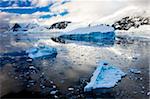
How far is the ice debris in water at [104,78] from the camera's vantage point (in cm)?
850

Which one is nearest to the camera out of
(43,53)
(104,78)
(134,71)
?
(104,78)

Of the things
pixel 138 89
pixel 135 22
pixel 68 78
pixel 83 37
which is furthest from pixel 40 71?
pixel 135 22

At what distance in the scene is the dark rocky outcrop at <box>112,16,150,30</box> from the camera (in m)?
79.9

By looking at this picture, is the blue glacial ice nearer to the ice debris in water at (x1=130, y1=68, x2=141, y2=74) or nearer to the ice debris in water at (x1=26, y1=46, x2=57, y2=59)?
the ice debris in water at (x1=26, y1=46, x2=57, y2=59)

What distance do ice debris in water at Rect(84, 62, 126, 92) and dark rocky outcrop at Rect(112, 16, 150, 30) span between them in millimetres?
68954

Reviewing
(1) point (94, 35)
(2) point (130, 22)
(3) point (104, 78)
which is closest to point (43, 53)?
(3) point (104, 78)

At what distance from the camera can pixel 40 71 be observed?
11.0m

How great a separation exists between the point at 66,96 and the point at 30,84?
1787mm

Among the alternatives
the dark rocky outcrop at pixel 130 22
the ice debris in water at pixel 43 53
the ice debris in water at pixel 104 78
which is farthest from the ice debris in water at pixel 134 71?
the dark rocky outcrop at pixel 130 22

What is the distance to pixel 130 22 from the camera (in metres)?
85.8

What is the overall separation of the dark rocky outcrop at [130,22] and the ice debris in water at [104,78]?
69.0 metres

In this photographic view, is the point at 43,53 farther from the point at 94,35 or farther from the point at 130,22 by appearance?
the point at 130,22

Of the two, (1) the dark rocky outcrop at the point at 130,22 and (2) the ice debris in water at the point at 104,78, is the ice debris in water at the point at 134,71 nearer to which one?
(2) the ice debris in water at the point at 104,78

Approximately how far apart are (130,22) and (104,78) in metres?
78.6
